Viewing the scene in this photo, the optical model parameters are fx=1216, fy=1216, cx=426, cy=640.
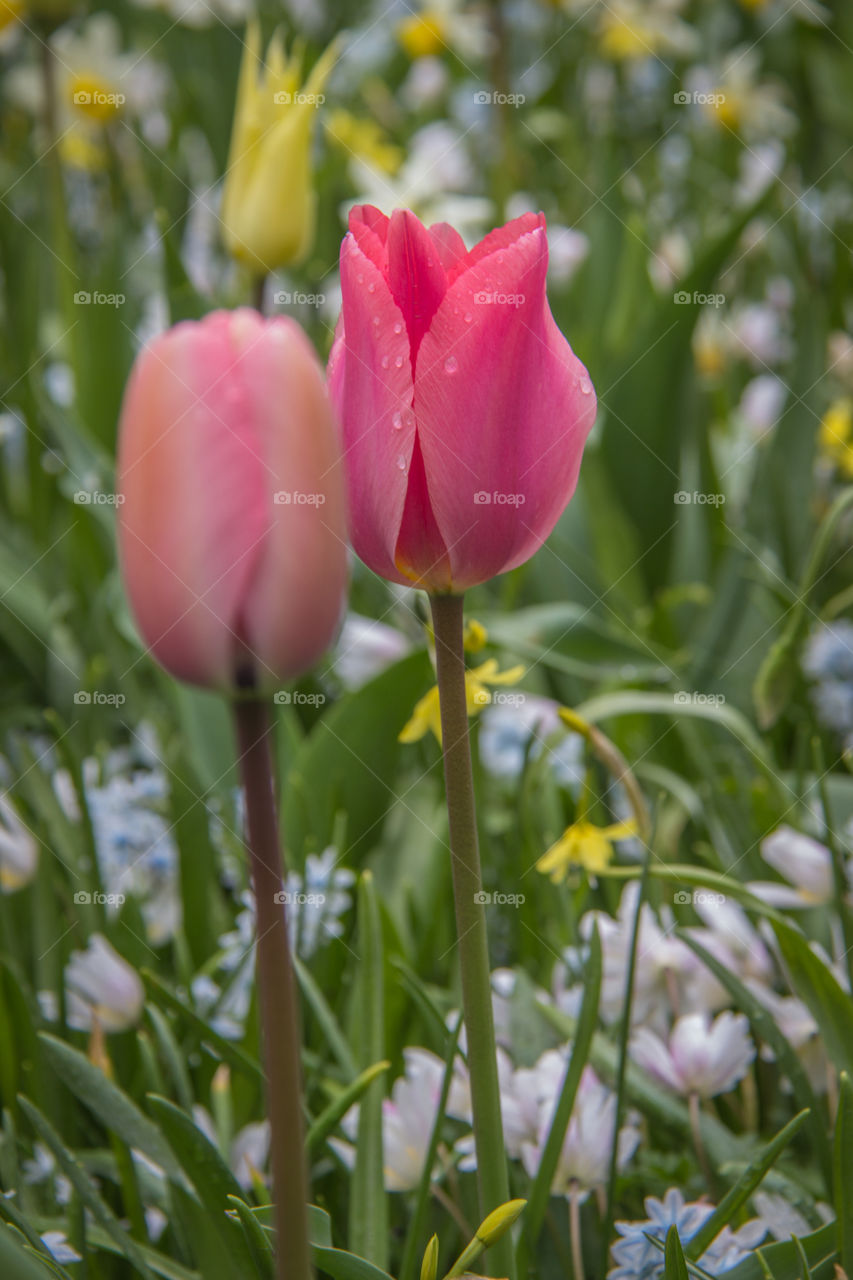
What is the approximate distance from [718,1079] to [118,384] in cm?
113

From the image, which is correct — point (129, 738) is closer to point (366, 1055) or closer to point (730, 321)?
point (366, 1055)

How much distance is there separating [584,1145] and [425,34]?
2.66 metres

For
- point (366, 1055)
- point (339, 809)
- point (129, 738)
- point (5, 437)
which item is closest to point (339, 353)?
point (366, 1055)

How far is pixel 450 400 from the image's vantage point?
398mm

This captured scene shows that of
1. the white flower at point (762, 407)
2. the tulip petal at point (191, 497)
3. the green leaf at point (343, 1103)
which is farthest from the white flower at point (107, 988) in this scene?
the white flower at point (762, 407)

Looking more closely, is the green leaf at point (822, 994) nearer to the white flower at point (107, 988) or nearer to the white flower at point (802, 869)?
the white flower at point (802, 869)

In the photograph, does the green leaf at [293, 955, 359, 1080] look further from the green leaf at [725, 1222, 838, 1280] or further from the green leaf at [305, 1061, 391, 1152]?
the green leaf at [725, 1222, 838, 1280]

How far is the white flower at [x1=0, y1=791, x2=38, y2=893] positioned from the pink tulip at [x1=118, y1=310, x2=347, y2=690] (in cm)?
54

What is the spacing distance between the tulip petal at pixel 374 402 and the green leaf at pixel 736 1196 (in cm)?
28

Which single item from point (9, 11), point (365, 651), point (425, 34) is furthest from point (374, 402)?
point (425, 34)

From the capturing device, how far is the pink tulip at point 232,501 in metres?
0.31

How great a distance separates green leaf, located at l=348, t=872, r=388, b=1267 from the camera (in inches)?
22.4

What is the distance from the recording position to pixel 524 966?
31.1 inches

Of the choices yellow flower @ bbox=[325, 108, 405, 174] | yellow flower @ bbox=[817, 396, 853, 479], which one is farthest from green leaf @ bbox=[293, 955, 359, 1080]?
yellow flower @ bbox=[325, 108, 405, 174]
